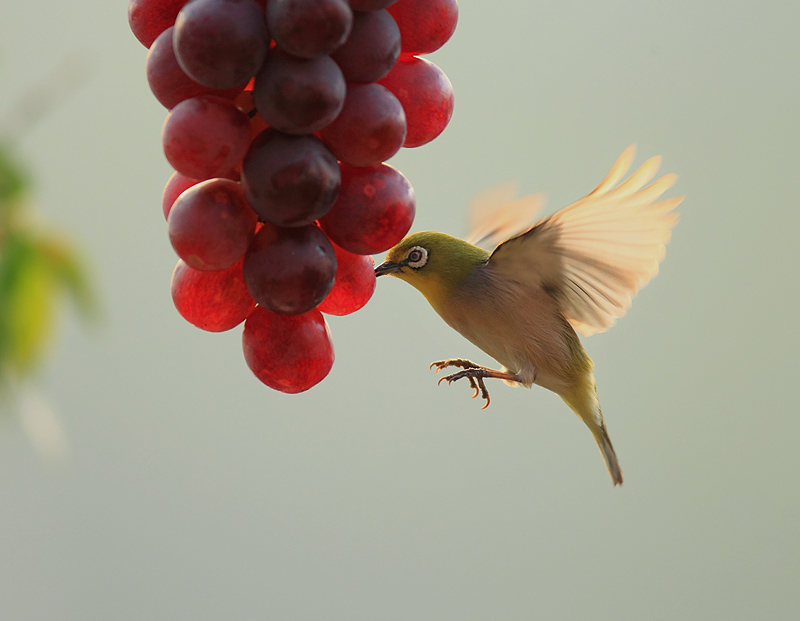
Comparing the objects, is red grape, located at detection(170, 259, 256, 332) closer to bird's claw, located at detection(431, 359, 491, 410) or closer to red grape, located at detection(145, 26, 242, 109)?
red grape, located at detection(145, 26, 242, 109)

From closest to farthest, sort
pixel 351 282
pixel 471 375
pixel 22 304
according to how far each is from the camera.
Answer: pixel 351 282 < pixel 471 375 < pixel 22 304

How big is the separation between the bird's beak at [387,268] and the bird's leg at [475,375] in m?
0.10

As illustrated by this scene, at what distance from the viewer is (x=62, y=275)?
1.24 m

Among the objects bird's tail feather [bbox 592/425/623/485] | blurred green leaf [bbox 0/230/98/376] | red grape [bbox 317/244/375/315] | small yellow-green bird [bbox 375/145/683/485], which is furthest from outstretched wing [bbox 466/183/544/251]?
blurred green leaf [bbox 0/230/98/376]

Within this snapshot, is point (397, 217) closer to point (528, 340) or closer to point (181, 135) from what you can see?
point (181, 135)

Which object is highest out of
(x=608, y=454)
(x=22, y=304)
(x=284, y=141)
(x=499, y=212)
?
(x=22, y=304)

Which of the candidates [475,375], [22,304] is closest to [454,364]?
[475,375]

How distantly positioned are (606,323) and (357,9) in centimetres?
41

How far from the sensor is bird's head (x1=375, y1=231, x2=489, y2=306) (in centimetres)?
60

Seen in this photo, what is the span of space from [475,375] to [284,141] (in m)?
0.31

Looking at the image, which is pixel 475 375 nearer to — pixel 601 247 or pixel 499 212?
pixel 601 247

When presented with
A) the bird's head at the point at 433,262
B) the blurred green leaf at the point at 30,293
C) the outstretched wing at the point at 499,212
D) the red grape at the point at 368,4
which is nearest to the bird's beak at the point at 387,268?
the bird's head at the point at 433,262

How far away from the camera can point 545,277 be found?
613 mm

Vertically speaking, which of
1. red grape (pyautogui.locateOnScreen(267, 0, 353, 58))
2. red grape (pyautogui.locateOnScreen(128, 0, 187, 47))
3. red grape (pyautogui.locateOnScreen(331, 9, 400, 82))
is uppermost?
red grape (pyautogui.locateOnScreen(128, 0, 187, 47))
